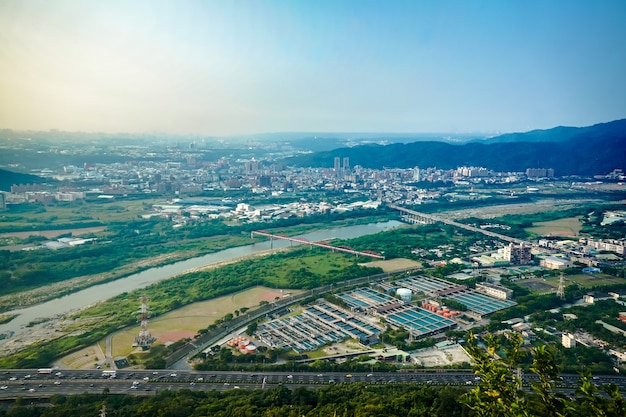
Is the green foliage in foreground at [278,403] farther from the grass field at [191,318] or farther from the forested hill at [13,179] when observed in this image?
the forested hill at [13,179]

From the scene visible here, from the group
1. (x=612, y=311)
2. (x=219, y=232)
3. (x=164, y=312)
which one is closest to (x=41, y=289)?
(x=164, y=312)

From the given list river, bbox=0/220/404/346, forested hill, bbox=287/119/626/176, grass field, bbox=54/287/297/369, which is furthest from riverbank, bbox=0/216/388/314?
forested hill, bbox=287/119/626/176

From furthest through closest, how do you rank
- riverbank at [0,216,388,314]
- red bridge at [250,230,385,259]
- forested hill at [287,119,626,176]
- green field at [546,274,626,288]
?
forested hill at [287,119,626,176]
red bridge at [250,230,385,259]
green field at [546,274,626,288]
riverbank at [0,216,388,314]

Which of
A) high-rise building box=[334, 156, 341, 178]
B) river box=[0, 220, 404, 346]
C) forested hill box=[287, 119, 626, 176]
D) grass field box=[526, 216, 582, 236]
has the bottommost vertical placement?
river box=[0, 220, 404, 346]

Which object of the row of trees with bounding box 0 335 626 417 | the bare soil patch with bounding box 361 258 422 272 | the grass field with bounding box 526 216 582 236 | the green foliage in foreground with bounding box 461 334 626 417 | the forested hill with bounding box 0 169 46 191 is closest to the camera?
the green foliage in foreground with bounding box 461 334 626 417

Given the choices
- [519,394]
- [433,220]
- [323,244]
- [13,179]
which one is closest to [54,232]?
[13,179]

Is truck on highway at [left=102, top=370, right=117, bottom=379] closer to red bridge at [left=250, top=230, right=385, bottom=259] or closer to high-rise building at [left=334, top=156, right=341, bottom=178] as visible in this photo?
red bridge at [left=250, top=230, right=385, bottom=259]
